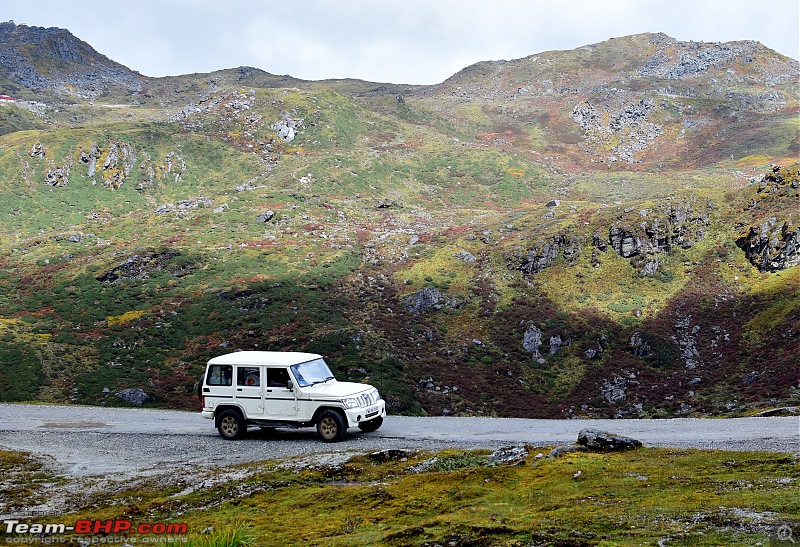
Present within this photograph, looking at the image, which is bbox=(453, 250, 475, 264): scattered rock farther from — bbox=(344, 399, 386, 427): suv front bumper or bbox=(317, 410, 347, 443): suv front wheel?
bbox=(317, 410, 347, 443): suv front wheel

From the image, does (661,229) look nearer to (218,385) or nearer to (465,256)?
(465,256)

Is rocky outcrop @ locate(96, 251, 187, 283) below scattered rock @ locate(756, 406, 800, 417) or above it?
above

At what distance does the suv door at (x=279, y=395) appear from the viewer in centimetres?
2167

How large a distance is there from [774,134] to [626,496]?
120531 mm

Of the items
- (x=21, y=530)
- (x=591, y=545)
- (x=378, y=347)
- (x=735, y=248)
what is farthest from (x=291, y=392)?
(x=735, y=248)

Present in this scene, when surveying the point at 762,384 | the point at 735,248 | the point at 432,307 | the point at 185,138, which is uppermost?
the point at 185,138

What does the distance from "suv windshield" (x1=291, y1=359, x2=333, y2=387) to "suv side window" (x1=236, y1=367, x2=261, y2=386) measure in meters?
1.54

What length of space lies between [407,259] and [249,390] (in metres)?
40.6

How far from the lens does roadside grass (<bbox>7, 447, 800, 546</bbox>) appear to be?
9.52 m

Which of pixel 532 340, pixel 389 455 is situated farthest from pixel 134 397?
pixel 532 340

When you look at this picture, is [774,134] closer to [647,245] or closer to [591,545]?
[647,245]

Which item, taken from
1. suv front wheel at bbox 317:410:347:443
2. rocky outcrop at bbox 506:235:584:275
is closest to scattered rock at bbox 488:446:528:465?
suv front wheel at bbox 317:410:347:443

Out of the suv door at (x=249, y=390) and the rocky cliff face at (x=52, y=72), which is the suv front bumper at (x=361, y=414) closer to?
the suv door at (x=249, y=390)

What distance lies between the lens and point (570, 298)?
5091cm
